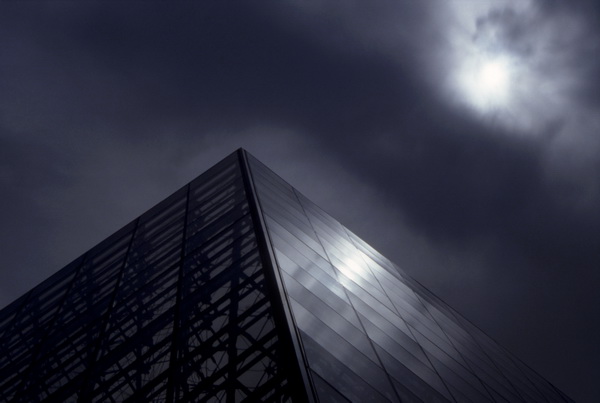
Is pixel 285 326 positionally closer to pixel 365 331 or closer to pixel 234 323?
pixel 234 323

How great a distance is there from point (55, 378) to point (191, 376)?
4.97 meters

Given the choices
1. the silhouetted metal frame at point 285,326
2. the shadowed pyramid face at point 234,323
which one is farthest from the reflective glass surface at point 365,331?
the silhouetted metal frame at point 285,326

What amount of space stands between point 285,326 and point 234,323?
53.7 inches

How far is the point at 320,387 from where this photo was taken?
8.47 meters

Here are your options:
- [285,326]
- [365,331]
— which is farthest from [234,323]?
[365,331]

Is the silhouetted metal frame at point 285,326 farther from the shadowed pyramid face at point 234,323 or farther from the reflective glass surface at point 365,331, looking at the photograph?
the reflective glass surface at point 365,331

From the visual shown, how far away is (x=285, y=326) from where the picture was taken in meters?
9.51

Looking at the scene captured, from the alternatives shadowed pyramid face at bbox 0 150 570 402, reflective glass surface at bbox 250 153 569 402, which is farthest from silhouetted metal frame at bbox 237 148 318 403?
reflective glass surface at bbox 250 153 569 402

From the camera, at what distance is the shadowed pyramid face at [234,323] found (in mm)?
9461

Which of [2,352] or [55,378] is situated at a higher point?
[2,352]

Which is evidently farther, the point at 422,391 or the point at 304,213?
the point at 304,213

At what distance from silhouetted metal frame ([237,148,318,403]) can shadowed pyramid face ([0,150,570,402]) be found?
3 centimetres

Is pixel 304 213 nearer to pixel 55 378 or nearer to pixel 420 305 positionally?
pixel 420 305

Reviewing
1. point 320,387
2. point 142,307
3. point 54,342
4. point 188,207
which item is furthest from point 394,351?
point 188,207
